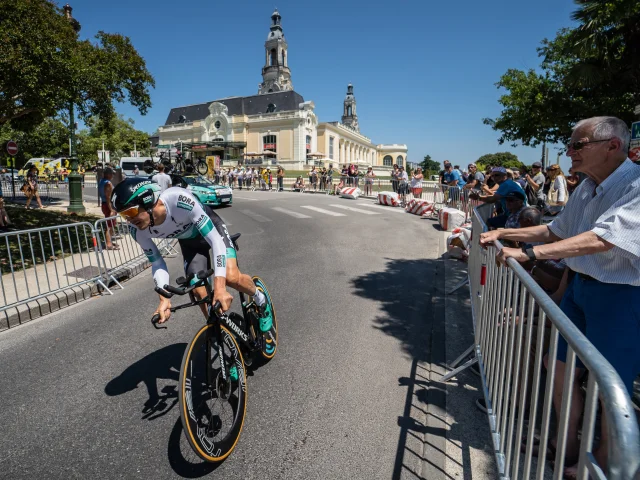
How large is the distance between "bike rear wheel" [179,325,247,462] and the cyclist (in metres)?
0.31

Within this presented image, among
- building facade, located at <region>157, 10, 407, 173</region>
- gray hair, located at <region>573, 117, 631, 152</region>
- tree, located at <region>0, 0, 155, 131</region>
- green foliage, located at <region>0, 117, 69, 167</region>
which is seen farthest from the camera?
building facade, located at <region>157, 10, 407, 173</region>

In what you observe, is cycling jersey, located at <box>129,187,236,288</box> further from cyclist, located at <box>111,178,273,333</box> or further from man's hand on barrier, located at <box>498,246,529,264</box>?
man's hand on barrier, located at <box>498,246,529,264</box>

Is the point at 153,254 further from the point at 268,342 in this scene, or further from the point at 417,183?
the point at 417,183

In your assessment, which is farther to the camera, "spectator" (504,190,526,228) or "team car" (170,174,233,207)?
"team car" (170,174,233,207)

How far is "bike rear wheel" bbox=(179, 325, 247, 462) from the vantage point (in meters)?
2.31

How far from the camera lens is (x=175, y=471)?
246 cm

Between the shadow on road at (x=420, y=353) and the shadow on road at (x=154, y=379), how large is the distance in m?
1.92

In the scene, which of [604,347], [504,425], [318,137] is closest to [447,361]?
[504,425]

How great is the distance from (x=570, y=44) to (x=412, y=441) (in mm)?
11385

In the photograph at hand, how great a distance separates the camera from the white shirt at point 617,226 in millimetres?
1944

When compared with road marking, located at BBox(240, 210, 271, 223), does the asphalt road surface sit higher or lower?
lower

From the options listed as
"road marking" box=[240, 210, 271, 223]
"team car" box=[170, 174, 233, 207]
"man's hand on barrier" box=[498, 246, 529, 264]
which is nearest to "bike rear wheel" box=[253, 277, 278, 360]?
"man's hand on barrier" box=[498, 246, 529, 264]

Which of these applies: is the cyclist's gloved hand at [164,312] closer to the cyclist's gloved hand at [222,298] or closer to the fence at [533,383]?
the cyclist's gloved hand at [222,298]

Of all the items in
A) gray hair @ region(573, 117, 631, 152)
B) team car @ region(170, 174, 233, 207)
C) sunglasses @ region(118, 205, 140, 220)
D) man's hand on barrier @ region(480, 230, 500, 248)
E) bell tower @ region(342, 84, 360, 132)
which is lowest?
team car @ region(170, 174, 233, 207)
